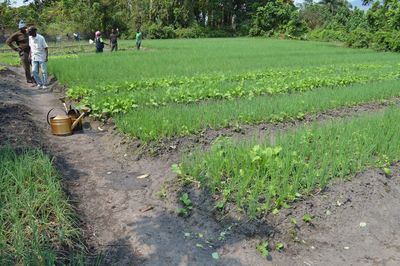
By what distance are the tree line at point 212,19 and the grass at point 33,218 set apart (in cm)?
2509

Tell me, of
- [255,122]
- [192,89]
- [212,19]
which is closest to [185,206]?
[255,122]

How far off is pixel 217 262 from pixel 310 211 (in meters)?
1.15

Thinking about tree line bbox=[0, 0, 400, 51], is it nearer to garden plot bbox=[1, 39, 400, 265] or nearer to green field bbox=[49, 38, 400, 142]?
green field bbox=[49, 38, 400, 142]

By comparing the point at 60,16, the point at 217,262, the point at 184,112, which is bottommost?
the point at 217,262

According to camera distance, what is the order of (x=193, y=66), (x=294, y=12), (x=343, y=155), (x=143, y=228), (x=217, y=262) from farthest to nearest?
(x=294, y=12), (x=193, y=66), (x=343, y=155), (x=143, y=228), (x=217, y=262)

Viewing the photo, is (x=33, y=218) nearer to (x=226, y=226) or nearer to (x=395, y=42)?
(x=226, y=226)

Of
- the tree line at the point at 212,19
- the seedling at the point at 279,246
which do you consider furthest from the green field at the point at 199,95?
the tree line at the point at 212,19

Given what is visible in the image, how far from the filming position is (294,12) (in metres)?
39.0

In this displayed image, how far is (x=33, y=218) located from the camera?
3.07 m

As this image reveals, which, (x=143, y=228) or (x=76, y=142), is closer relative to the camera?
(x=143, y=228)

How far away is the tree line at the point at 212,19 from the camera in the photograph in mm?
27062

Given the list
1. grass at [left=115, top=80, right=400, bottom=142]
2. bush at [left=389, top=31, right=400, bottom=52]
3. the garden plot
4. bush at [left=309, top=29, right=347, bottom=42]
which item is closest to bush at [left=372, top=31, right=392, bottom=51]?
bush at [left=389, top=31, right=400, bottom=52]

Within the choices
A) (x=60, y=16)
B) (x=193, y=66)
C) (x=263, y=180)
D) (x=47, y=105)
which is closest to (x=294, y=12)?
(x=60, y=16)

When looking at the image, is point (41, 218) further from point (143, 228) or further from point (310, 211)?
point (310, 211)
